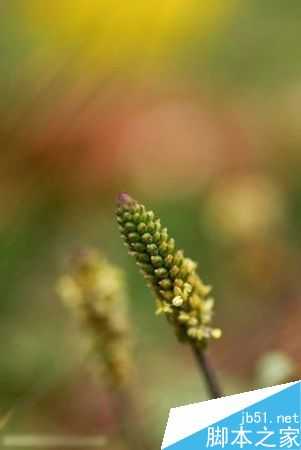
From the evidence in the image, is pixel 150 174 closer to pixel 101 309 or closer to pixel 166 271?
pixel 101 309

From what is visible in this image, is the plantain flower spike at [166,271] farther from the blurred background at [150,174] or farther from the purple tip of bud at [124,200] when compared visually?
the blurred background at [150,174]

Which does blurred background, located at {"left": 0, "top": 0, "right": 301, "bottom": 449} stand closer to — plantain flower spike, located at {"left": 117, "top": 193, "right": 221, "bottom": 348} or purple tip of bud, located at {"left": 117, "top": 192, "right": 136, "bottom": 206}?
plantain flower spike, located at {"left": 117, "top": 193, "right": 221, "bottom": 348}

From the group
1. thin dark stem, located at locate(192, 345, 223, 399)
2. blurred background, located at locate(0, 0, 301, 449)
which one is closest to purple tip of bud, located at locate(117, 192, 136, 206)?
thin dark stem, located at locate(192, 345, 223, 399)

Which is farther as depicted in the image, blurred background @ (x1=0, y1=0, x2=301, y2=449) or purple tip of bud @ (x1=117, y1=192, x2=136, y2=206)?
blurred background @ (x1=0, y1=0, x2=301, y2=449)

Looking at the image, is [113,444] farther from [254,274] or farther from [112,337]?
[254,274]

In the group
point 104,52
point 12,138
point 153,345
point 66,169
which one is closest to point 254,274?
point 153,345

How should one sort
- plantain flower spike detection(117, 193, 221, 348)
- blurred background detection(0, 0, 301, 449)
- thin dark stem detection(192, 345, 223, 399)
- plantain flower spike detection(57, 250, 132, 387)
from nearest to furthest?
1. plantain flower spike detection(117, 193, 221, 348)
2. thin dark stem detection(192, 345, 223, 399)
3. plantain flower spike detection(57, 250, 132, 387)
4. blurred background detection(0, 0, 301, 449)
